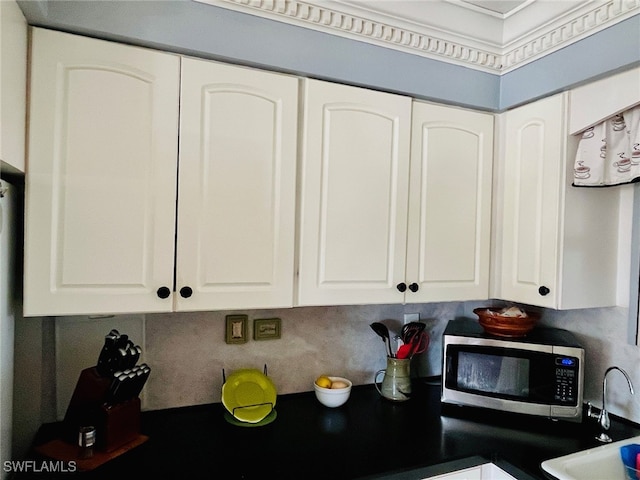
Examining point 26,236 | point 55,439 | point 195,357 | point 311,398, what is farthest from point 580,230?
point 55,439

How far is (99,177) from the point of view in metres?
1.21

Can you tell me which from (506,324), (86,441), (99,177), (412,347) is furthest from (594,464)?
(99,177)

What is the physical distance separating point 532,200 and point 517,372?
640mm

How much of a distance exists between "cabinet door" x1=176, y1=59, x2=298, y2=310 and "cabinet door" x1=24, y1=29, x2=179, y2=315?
5 centimetres

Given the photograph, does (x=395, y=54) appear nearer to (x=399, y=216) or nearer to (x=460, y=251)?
(x=399, y=216)

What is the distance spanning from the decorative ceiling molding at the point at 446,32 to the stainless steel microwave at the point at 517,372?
1.06 meters

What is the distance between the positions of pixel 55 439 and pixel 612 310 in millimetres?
1931

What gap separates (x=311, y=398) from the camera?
1.77 meters

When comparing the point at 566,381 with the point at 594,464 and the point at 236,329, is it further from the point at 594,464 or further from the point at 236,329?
the point at 236,329

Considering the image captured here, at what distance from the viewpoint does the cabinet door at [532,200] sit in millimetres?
1541

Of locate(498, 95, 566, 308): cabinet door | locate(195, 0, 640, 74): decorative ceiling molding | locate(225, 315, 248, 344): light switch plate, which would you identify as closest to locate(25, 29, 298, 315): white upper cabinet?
locate(195, 0, 640, 74): decorative ceiling molding

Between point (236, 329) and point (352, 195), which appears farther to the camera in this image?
point (236, 329)

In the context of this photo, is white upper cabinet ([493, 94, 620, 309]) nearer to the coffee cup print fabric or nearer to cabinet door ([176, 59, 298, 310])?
the coffee cup print fabric

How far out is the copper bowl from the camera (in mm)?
1651
